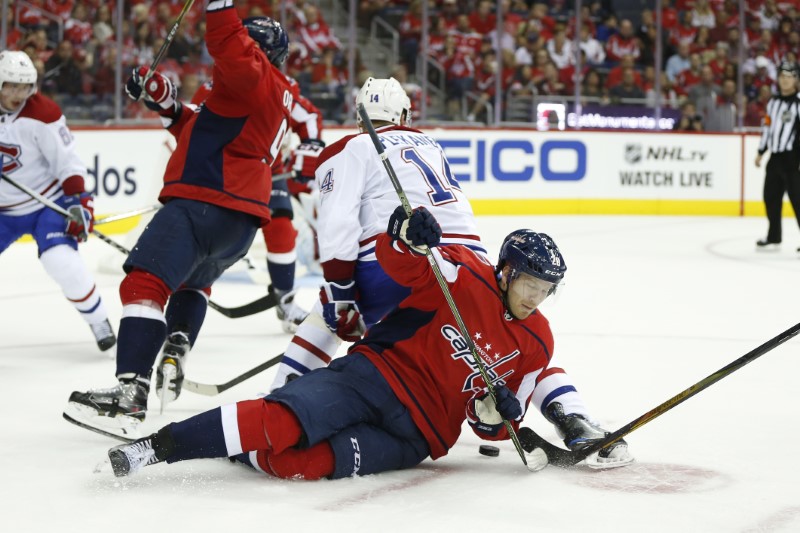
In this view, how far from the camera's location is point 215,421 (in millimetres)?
2596

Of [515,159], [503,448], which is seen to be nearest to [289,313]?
[503,448]

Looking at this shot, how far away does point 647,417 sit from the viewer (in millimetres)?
2768

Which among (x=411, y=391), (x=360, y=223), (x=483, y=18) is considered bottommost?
(x=411, y=391)

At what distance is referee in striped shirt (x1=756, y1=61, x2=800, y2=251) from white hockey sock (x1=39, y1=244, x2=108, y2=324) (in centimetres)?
510

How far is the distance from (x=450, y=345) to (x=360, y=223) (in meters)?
0.54

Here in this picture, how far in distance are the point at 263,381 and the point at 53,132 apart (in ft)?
4.36

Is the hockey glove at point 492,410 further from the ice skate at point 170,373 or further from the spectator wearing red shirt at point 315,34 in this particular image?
the spectator wearing red shirt at point 315,34

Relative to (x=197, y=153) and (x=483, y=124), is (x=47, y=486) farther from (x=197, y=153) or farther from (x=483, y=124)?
(x=483, y=124)

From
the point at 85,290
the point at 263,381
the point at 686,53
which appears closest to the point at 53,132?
the point at 85,290

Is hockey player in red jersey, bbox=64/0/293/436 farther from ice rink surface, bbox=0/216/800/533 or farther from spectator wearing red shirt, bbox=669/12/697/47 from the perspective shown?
spectator wearing red shirt, bbox=669/12/697/47

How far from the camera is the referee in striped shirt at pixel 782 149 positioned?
26.9 ft

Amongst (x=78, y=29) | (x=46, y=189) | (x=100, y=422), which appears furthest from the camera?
(x=78, y=29)

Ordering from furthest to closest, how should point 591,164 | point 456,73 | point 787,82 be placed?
point 456,73 < point 591,164 < point 787,82

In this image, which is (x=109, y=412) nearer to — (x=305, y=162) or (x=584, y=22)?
(x=305, y=162)
